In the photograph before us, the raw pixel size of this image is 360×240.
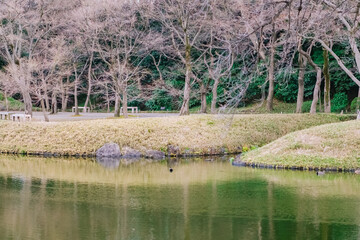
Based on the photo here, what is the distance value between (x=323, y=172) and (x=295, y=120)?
26.3 feet

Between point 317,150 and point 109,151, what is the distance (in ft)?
26.0

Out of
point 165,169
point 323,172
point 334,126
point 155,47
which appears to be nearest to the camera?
point 323,172

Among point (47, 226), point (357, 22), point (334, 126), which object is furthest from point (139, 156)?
point (47, 226)

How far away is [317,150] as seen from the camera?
51.6ft

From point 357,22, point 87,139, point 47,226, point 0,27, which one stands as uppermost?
point 0,27

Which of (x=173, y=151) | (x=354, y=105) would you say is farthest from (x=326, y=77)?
(x=173, y=151)

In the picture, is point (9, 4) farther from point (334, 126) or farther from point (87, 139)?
point (334, 126)

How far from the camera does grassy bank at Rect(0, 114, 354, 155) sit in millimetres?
19453

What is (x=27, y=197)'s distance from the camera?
11.4 meters

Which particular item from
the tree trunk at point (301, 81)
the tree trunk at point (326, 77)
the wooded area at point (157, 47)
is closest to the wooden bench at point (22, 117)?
the wooded area at point (157, 47)

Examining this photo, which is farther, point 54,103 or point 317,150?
point 54,103

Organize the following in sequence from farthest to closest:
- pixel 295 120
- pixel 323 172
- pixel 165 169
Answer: pixel 295 120 < pixel 165 169 < pixel 323 172

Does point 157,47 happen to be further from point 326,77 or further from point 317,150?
point 317,150

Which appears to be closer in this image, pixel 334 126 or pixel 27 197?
pixel 27 197
